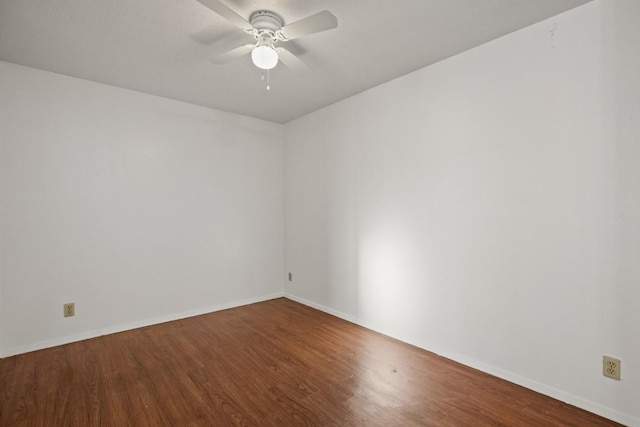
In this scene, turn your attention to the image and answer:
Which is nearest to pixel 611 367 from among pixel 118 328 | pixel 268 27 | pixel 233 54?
pixel 268 27

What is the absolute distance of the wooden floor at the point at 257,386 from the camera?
5.88 feet

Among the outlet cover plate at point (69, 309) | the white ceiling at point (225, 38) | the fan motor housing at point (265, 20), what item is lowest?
the outlet cover plate at point (69, 309)

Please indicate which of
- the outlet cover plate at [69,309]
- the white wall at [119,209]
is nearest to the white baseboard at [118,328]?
the white wall at [119,209]

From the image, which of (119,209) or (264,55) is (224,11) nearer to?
(264,55)

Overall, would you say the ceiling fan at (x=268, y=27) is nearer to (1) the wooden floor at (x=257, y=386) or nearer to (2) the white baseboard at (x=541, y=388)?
(1) the wooden floor at (x=257, y=386)

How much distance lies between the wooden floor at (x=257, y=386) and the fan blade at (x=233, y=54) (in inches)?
96.6

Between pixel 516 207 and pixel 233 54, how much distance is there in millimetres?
2406

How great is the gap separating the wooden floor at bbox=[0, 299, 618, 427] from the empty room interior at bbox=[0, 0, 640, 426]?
2cm

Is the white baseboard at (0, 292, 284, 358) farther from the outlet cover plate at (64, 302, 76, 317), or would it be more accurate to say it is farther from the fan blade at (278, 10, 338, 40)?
the fan blade at (278, 10, 338, 40)

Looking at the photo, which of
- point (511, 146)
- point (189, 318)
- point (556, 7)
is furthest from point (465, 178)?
point (189, 318)

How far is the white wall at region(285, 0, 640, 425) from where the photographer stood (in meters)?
1.77

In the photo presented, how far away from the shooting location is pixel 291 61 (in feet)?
8.36

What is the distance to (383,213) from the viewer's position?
3059mm

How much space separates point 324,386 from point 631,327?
1877 millimetres
